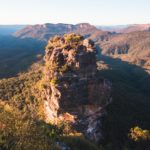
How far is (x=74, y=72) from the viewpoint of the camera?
7544 centimetres

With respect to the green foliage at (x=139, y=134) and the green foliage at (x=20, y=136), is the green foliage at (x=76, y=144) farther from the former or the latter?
the green foliage at (x=139, y=134)

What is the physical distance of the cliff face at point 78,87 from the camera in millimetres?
74812

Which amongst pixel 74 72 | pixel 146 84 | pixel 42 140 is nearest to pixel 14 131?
pixel 42 140

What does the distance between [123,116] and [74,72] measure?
58.3 feet

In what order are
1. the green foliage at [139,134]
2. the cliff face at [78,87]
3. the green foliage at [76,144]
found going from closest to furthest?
1. the green foliage at [76,144]
2. the cliff face at [78,87]
3. the green foliage at [139,134]

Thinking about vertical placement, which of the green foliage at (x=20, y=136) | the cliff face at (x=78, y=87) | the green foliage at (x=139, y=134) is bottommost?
the green foliage at (x=139, y=134)

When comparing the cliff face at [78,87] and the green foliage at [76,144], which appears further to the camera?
the cliff face at [78,87]

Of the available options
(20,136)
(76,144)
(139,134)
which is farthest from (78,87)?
(20,136)

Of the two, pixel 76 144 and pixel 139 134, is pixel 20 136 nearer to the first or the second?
pixel 76 144

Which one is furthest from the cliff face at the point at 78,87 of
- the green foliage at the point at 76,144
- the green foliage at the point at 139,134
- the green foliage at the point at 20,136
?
the green foliage at the point at 20,136

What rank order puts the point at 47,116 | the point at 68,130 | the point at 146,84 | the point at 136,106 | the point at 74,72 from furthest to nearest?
the point at 146,84 < the point at 136,106 < the point at 47,116 < the point at 74,72 < the point at 68,130

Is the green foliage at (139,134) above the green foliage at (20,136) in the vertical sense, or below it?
below

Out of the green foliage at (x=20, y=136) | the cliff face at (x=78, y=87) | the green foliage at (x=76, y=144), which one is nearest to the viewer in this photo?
the green foliage at (x=20, y=136)

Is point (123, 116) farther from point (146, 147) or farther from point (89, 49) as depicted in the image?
A: point (89, 49)
